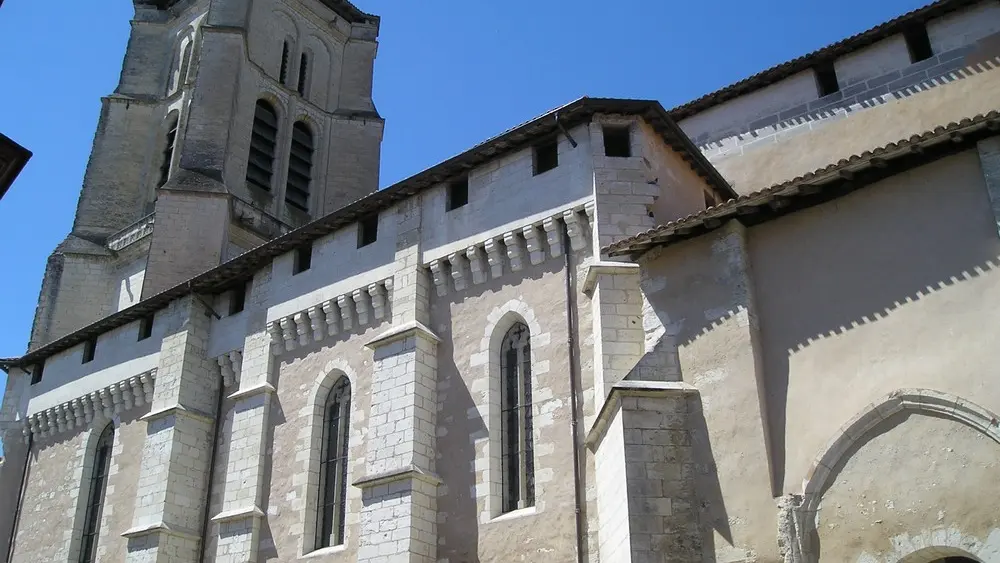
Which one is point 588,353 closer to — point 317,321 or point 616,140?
point 616,140

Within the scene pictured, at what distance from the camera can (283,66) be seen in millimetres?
32594

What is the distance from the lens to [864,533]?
10047 mm

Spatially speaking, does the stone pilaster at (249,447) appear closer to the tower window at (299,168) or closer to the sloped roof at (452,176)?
the sloped roof at (452,176)

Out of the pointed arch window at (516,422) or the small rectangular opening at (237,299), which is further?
the small rectangular opening at (237,299)

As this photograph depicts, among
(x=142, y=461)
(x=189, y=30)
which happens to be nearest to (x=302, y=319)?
(x=142, y=461)

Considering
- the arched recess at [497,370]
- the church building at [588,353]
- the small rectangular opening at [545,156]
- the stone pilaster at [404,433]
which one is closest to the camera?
the church building at [588,353]

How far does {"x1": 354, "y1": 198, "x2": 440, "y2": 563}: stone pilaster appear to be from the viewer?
14.5 meters

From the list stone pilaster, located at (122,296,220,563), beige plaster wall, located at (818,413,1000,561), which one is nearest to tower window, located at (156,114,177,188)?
stone pilaster, located at (122,296,220,563)

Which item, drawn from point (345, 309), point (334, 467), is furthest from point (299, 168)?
point (334, 467)

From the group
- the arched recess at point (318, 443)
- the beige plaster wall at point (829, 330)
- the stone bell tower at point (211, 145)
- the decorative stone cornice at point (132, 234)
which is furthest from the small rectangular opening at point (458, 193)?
the decorative stone cornice at point (132, 234)

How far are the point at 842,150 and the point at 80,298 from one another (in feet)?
66.4

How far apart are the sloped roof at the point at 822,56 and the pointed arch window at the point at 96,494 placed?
44.5ft

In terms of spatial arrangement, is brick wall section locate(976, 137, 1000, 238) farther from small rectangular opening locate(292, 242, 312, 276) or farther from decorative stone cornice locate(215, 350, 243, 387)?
decorative stone cornice locate(215, 350, 243, 387)

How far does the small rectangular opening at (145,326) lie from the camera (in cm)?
2145
